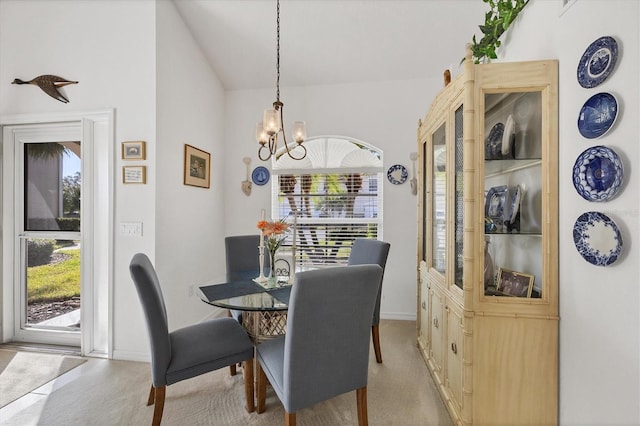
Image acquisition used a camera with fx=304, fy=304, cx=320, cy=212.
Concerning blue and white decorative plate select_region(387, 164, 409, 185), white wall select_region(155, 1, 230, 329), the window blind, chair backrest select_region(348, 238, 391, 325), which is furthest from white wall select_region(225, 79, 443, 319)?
chair backrest select_region(348, 238, 391, 325)

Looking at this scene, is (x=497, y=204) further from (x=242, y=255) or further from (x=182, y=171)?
(x=182, y=171)

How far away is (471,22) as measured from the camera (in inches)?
112

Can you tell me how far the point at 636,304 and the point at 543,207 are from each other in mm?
561

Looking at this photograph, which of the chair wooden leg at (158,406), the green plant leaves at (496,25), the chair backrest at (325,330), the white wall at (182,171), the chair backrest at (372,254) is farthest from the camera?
the white wall at (182,171)

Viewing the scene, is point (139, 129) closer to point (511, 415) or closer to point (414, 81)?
point (414, 81)

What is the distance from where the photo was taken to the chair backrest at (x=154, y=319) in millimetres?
1557

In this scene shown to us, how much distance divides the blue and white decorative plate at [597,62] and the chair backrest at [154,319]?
2256mm

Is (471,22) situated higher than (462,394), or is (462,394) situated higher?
(471,22)

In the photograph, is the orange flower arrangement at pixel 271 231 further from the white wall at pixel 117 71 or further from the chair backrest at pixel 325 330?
the white wall at pixel 117 71

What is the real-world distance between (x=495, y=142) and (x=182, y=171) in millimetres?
2637

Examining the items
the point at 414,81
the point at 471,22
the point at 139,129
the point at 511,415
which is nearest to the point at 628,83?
the point at 511,415

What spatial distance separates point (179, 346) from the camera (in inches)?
69.6

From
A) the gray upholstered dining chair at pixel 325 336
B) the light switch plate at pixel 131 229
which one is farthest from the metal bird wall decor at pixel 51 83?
the gray upholstered dining chair at pixel 325 336

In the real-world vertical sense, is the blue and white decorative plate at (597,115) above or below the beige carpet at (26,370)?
above
